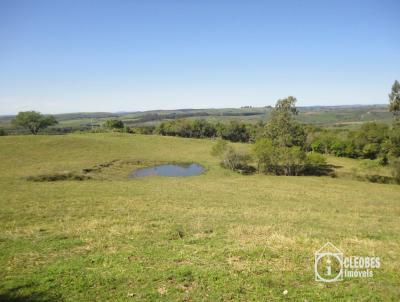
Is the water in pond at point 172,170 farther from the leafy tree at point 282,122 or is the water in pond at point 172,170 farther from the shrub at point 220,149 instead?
the leafy tree at point 282,122

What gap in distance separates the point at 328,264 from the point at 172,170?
49253 millimetres

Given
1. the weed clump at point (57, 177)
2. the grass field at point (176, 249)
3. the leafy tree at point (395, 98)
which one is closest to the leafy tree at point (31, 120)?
the weed clump at point (57, 177)

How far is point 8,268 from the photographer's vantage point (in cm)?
973

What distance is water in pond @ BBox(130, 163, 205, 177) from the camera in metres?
54.0

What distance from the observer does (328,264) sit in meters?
10.1

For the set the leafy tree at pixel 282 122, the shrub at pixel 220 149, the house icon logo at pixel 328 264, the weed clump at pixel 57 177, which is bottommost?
the weed clump at pixel 57 177

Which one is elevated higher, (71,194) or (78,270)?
(78,270)

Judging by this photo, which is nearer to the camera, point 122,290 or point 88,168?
point 122,290

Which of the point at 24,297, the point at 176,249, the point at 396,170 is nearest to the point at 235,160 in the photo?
the point at 396,170

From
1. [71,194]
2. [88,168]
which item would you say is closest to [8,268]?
[71,194]

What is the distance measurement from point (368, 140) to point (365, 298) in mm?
88950

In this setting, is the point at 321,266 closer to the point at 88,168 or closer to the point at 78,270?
the point at 78,270

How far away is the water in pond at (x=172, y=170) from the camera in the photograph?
53969 millimetres

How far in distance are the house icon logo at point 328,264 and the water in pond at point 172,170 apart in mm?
43299
